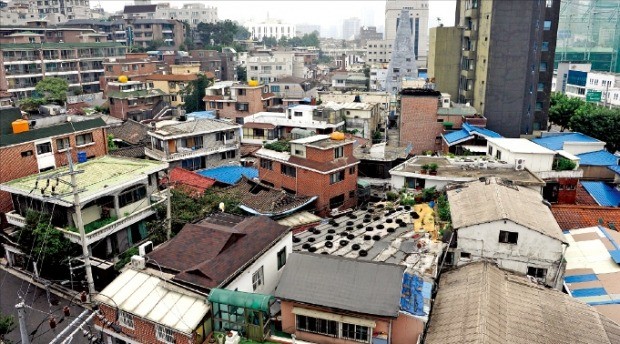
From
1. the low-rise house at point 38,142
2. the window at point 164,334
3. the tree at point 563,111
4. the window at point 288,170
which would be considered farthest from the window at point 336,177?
the tree at point 563,111

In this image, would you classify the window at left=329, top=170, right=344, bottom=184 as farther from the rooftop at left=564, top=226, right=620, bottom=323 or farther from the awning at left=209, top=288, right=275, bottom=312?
the awning at left=209, top=288, right=275, bottom=312

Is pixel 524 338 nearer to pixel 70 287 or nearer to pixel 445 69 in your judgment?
pixel 70 287

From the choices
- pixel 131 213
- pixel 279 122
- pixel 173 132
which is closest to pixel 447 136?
pixel 279 122

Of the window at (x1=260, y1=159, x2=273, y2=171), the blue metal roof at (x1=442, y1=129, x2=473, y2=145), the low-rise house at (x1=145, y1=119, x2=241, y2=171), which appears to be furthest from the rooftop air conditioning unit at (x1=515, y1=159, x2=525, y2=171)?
the low-rise house at (x1=145, y1=119, x2=241, y2=171)

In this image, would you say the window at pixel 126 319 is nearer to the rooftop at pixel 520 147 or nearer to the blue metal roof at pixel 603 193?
the rooftop at pixel 520 147

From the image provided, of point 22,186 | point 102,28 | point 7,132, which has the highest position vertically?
point 102,28

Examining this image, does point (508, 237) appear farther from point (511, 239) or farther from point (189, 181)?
point (189, 181)

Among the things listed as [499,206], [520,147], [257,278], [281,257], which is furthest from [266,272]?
[520,147]
